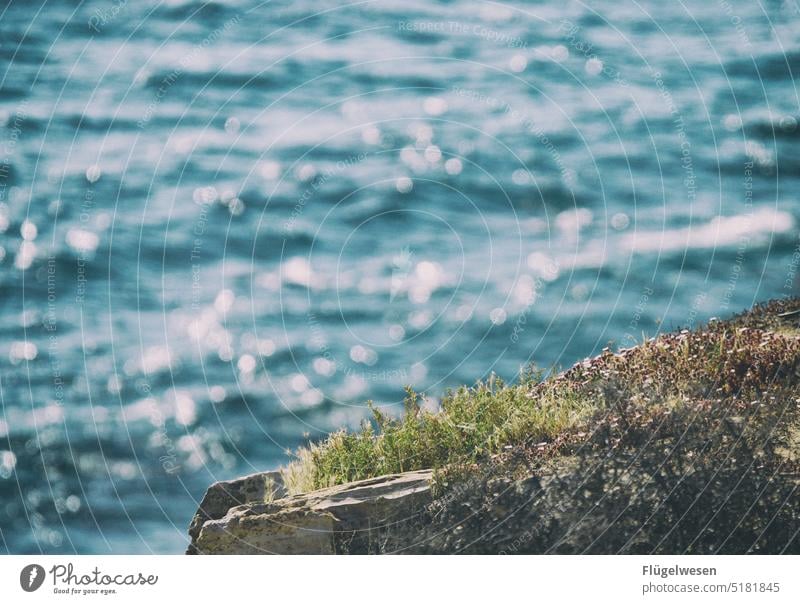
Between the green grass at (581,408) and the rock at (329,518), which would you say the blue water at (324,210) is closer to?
the green grass at (581,408)

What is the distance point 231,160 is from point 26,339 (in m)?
2.68

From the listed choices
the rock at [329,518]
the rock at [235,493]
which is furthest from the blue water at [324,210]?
the rock at [329,518]

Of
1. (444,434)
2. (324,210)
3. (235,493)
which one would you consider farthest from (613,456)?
(324,210)

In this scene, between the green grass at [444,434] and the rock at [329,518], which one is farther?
the green grass at [444,434]

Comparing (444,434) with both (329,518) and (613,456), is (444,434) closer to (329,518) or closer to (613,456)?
(329,518)

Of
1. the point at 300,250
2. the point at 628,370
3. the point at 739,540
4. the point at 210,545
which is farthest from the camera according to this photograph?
the point at 300,250

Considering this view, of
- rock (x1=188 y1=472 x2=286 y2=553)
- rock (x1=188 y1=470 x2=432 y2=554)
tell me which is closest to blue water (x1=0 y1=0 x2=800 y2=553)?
rock (x1=188 y1=472 x2=286 y2=553)

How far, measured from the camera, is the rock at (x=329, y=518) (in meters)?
8.66

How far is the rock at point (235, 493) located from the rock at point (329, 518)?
792mm

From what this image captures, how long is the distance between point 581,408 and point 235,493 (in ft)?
10.5

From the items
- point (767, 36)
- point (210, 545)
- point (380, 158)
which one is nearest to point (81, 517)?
point (210, 545)

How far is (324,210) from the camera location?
430 inches

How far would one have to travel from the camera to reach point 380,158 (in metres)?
11.0
